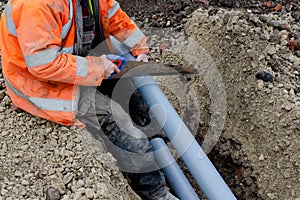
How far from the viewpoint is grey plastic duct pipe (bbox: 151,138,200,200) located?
312 centimetres

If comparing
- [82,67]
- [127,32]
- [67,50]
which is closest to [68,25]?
[67,50]

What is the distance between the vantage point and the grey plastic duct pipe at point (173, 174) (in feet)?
10.2

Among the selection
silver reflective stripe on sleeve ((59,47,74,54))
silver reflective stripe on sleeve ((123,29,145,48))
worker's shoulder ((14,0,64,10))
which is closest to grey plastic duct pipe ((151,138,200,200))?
silver reflective stripe on sleeve ((123,29,145,48))

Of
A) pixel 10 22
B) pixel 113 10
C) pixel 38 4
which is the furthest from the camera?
pixel 113 10

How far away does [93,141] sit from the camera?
2.91 metres

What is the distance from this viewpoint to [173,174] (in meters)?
3.17

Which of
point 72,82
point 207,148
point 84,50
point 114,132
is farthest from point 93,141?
point 207,148

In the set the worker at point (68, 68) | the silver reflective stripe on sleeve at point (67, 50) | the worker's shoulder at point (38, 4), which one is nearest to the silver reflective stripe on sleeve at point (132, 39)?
the worker at point (68, 68)

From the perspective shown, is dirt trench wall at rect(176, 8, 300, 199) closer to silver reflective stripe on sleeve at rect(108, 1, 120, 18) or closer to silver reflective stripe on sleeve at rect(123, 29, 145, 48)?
silver reflective stripe on sleeve at rect(123, 29, 145, 48)

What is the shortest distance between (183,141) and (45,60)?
1022mm

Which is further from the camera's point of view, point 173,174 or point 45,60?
point 173,174

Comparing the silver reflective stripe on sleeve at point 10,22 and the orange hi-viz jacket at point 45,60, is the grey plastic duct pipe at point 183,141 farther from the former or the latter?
the silver reflective stripe on sleeve at point 10,22

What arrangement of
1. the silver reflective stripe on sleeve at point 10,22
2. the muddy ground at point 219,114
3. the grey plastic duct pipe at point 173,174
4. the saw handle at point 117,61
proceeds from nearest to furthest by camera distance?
1. the silver reflective stripe on sleeve at point 10,22
2. the muddy ground at point 219,114
3. the saw handle at point 117,61
4. the grey plastic duct pipe at point 173,174

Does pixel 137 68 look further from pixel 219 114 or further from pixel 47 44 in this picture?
pixel 219 114
